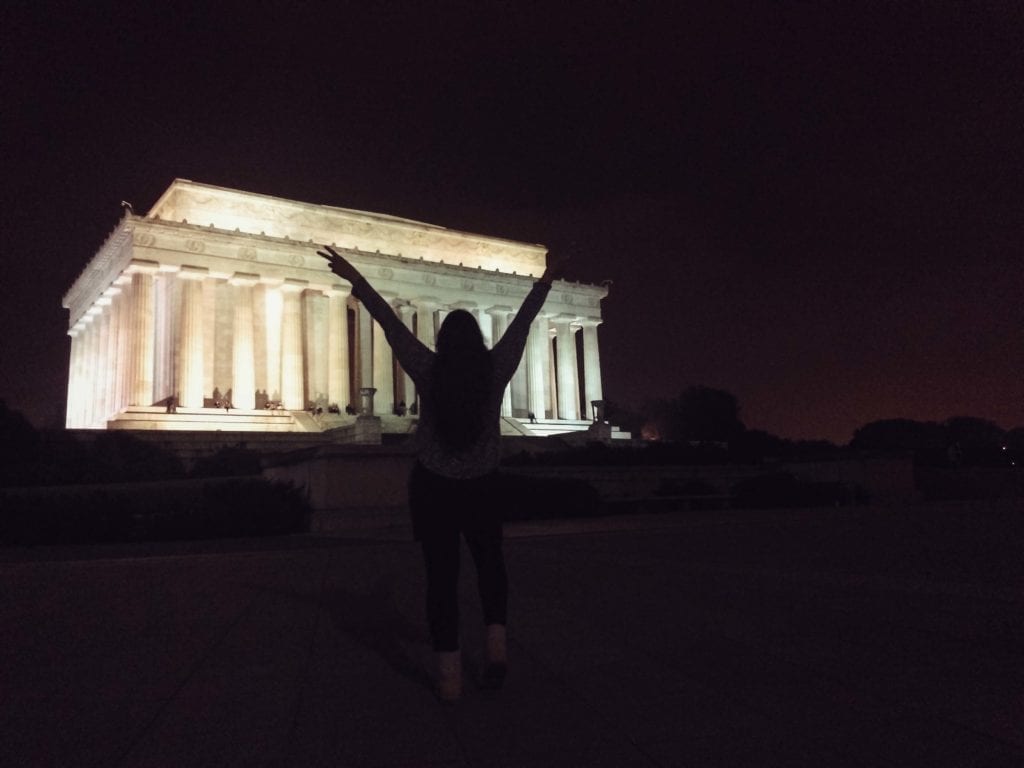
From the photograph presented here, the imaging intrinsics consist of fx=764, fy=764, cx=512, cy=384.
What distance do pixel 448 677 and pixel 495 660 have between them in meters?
0.31

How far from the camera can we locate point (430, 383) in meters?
5.04

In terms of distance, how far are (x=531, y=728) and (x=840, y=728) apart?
61.0 inches

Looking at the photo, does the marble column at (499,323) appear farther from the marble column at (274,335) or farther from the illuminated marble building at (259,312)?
the marble column at (274,335)

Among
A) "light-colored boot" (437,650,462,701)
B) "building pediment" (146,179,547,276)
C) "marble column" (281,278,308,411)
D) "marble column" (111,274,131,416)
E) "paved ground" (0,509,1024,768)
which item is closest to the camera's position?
"paved ground" (0,509,1024,768)

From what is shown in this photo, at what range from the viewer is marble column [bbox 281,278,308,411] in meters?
53.6

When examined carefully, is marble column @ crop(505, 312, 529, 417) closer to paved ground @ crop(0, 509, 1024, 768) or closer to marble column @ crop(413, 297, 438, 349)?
marble column @ crop(413, 297, 438, 349)

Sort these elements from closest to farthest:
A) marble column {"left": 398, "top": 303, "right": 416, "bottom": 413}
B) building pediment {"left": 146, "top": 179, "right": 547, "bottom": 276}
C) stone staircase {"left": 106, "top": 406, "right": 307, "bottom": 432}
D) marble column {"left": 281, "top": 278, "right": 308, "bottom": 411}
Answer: stone staircase {"left": 106, "top": 406, "right": 307, "bottom": 432}
building pediment {"left": 146, "top": 179, "right": 547, "bottom": 276}
marble column {"left": 281, "top": 278, "right": 308, "bottom": 411}
marble column {"left": 398, "top": 303, "right": 416, "bottom": 413}

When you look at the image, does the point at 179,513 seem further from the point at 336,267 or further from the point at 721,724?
the point at 721,724

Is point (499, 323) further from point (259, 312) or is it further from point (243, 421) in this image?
point (243, 421)

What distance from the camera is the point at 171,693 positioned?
4.83m

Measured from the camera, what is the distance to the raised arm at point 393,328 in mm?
5164

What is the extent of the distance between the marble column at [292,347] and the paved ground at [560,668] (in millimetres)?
43815

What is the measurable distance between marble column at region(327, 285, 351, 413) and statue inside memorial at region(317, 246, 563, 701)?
167ft

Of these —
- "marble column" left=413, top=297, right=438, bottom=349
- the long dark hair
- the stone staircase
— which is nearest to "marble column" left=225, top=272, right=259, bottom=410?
the stone staircase
